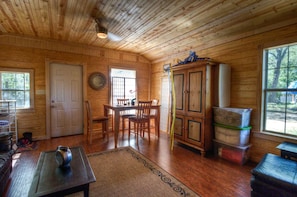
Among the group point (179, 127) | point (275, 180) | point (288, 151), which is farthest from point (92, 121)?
point (288, 151)

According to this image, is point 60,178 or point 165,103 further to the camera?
point 165,103

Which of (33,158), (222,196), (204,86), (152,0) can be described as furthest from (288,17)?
(33,158)

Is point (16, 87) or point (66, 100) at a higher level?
point (16, 87)

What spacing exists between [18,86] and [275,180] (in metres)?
5.16

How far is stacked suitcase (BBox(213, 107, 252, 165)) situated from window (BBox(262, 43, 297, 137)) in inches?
13.2

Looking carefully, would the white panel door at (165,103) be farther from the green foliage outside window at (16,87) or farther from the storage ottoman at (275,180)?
the green foliage outside window at (16,87)

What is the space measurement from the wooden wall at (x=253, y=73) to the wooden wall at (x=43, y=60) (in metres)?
3.29

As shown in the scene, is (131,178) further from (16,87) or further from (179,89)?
(16,87)

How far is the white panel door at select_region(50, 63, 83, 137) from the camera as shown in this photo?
169 inches

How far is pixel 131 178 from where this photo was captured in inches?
92.2

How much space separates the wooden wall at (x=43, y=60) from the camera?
12.5ft

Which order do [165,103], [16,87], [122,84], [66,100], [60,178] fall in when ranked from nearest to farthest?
[60,178] < [16,87] < [66,100] < [165,103] < [122,84]

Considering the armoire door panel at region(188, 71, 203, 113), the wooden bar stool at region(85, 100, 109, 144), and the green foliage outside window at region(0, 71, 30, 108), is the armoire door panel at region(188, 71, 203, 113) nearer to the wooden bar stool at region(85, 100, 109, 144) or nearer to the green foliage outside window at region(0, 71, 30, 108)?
the wooden bar stool at region(85, 100, 109, 144)

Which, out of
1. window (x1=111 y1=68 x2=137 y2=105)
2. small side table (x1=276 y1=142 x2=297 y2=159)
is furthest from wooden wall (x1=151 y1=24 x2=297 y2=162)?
window (x1=111 y1=68 x2=137 y2=105)
